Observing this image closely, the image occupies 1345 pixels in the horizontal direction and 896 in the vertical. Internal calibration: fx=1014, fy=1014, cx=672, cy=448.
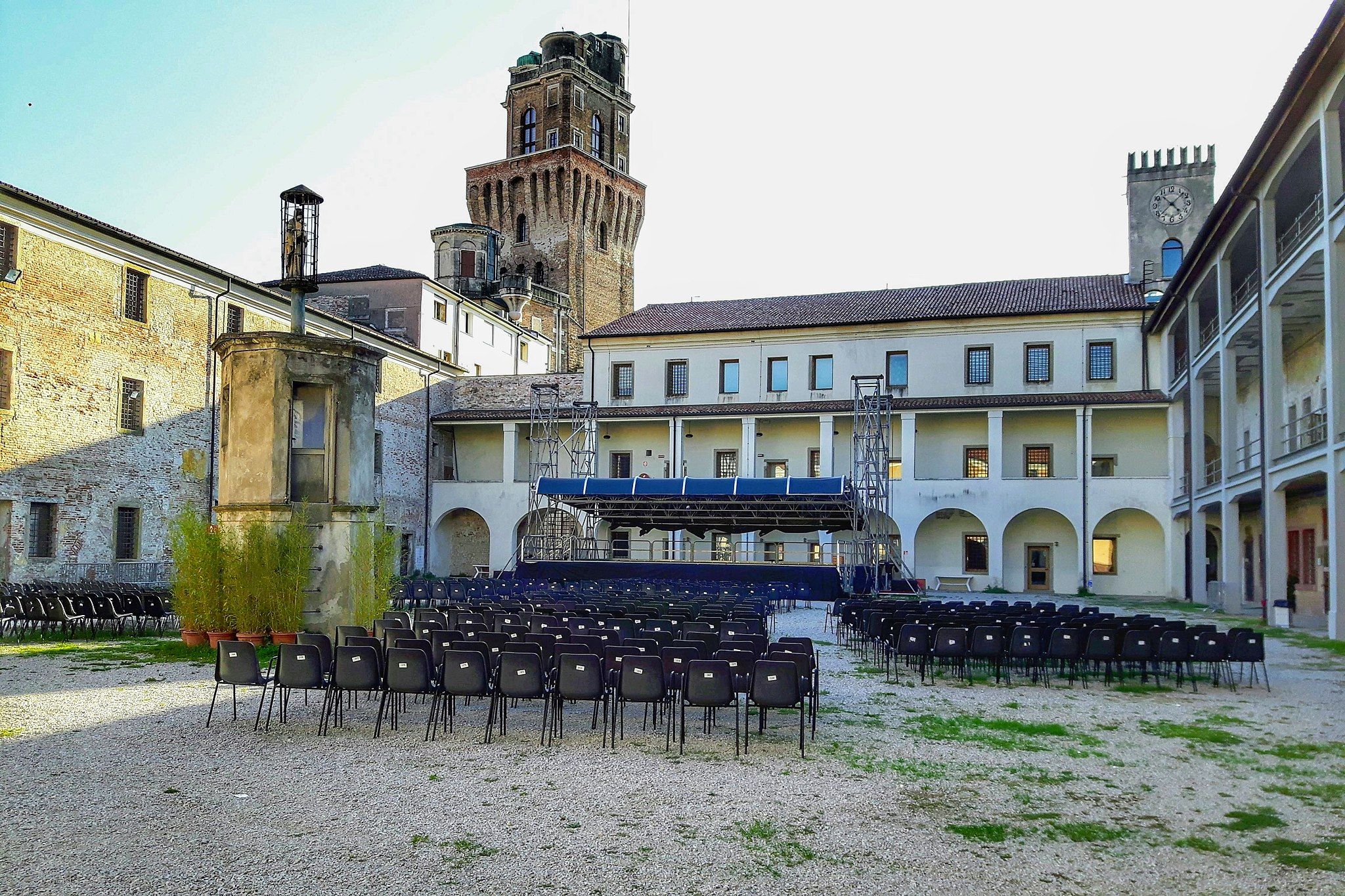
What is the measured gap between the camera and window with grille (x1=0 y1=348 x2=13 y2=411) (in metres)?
22.2

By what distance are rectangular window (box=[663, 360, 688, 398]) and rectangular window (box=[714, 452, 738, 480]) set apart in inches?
118

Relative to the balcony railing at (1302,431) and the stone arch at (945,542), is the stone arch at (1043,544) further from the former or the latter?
the balcony railing at (1302,431)

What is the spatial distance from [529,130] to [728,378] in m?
30.8

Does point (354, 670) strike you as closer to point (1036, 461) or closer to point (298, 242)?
point (298, 242)

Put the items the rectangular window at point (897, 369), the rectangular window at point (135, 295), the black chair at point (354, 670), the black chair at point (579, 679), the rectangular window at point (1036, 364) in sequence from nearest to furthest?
the black chair at point (579, 679) → the black chair at point (354, 670) → the rectangular window at point (135, 295) → the rectangular window at point (1036, 364) → the rectangular window at point (897, 369)

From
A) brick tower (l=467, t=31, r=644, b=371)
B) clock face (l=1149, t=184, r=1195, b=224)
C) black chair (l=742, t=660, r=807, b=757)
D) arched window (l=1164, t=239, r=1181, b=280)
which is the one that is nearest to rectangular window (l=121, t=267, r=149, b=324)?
black chair (l=742, t=660, r=807, b=757)

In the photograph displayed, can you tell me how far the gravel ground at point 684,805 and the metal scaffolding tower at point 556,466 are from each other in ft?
74.0

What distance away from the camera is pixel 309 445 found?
608 inches

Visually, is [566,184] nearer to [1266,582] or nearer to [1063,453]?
[1063,453]

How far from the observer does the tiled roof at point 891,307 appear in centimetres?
3553

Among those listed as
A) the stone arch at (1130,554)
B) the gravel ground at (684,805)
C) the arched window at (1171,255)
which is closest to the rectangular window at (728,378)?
the stone arch at (1130,554)

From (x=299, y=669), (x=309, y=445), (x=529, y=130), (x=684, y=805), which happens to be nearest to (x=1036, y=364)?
(x=309, y=445)

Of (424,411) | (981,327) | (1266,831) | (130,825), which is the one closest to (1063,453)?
(981,327)

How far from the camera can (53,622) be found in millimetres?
17031
